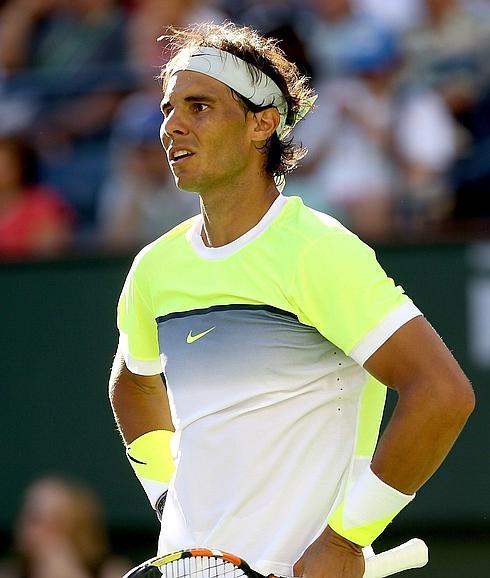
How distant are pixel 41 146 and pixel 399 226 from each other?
7.63 ft

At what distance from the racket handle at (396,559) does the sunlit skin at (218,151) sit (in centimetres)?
90

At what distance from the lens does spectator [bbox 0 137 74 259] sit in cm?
794

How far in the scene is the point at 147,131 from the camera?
26.2 ft

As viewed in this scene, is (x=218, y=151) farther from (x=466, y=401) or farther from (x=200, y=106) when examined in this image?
(x=466, y=401)

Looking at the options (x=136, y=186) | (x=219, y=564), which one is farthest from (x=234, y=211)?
(x=136, y=186)

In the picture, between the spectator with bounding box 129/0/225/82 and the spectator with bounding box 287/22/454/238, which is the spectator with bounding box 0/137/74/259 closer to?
the spectator with bounding box 129/0/225/82

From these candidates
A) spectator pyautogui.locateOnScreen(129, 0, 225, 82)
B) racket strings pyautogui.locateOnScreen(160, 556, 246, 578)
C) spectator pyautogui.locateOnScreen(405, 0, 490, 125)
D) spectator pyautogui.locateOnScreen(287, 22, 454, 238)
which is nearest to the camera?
racket strings pyautogui.locateOnScreen(160, 556, 246, 578)

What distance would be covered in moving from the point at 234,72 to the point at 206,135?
0.20 meters

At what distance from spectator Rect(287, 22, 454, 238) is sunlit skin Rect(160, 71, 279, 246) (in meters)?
4.05

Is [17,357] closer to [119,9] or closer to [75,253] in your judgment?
[75,253]

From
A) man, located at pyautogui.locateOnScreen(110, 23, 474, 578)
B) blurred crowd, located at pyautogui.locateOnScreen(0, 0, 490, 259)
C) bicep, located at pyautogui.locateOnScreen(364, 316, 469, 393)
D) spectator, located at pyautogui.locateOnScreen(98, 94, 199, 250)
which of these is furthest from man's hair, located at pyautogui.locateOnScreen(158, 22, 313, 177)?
spectator, located at pyautogui.locateOnScreen(98, 94, 199, 250)

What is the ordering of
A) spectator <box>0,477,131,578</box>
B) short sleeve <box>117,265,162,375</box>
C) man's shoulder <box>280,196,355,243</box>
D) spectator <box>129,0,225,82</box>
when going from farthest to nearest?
spectator <box>129,0,225,82</box> → spectator <box>0,477,131,578</box> → short sleeve <box>117,265,162,375</box> → man's shoulder <box>280,196,355,243</box>

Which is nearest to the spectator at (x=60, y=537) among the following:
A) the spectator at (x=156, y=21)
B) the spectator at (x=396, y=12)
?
the spectator at (x=156, y=21)

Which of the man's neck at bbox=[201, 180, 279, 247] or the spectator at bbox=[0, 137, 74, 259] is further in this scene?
the spectator at bbox=[0, 137, 74, 259]
